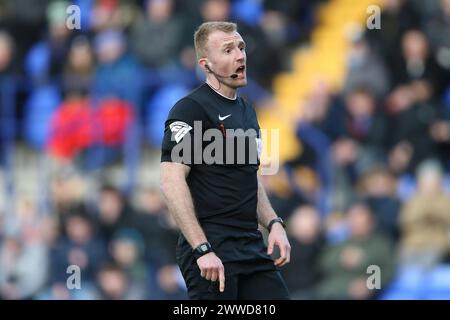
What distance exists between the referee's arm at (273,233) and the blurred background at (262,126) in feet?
16.3

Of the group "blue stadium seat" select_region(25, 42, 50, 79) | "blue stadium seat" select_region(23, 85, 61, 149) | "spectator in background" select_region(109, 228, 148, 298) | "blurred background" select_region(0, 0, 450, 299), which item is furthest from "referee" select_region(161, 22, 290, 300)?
"blue stadium seat" select_region(25, 42, 50, 79)

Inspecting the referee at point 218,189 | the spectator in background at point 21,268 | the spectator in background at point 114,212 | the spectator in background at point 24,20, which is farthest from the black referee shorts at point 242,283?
the spectator in background at point 24,20

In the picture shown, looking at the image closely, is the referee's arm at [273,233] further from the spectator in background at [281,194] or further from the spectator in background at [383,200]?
the spectator in background at [383,200]

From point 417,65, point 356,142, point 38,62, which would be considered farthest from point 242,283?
point 38,62

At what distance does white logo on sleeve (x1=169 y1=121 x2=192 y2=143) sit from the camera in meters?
6.54

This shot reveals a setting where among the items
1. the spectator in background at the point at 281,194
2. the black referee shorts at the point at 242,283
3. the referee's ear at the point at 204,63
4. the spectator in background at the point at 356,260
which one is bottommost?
the black referee shorts at the point at 242,283

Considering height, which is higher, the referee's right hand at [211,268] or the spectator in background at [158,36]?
the spectator in background at [158,36]

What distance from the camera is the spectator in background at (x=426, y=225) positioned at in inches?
464

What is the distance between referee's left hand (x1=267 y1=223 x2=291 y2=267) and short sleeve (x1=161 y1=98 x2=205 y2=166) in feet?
2.05

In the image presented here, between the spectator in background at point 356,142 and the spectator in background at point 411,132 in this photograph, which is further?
the spectator in background at point 356,142

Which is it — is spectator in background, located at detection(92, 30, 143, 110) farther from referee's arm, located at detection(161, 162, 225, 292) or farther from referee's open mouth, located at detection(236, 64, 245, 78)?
referee's arm, located at detection(161, 162, 225, 292)

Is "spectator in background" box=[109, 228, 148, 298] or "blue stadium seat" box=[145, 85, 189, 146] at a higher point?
"blue stadium seat" box=[145, 85, 189, 146]

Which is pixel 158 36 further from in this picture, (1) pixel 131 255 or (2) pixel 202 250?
(2) pixel 202 250

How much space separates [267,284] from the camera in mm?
6707
